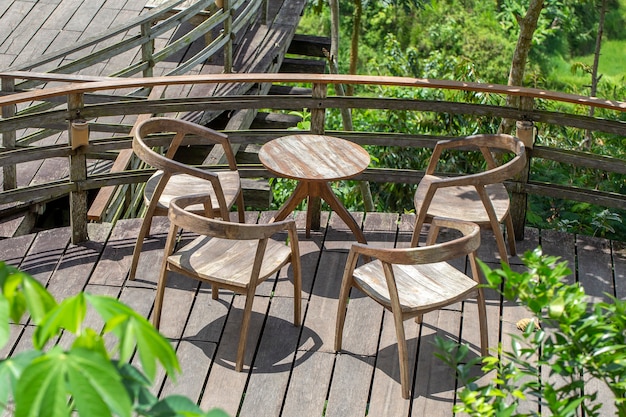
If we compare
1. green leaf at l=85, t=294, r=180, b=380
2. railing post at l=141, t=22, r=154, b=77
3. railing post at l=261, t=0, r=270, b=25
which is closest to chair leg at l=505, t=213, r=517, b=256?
railing post at l=141, t=22, r=154, b=77

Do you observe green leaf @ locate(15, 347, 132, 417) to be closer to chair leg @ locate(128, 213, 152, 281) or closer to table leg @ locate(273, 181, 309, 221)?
chair leg @ locate(128, 213, 152, 281)

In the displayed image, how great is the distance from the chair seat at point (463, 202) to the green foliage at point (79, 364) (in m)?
3.09

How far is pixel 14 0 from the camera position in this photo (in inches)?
353

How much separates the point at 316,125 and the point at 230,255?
47.7 inches

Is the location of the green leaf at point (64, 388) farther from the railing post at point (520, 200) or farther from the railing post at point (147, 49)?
the railing post at point (147, 49)

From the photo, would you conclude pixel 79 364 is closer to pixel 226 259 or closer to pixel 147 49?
pixel 226 259

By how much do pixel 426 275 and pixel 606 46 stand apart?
1926cm

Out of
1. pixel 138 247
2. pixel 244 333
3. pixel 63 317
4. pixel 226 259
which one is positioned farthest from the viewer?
pixel 138 247

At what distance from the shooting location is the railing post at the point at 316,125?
5094 millimetres

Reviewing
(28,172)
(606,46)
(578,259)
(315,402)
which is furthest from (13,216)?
(606,46)

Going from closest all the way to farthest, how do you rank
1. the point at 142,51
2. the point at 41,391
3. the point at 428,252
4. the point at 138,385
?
the point at 41,391 < the point at 138,385 < the point at 428,252 < the point at 142,51

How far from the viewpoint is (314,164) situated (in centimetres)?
477

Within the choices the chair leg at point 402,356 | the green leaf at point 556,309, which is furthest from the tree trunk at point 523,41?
the green leaf at point 556,309

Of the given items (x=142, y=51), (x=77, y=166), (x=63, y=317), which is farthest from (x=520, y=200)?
(x=63, y=317)
